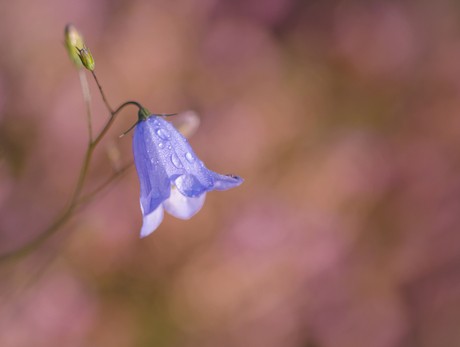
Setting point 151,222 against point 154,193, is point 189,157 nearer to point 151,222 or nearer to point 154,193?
point 154,193

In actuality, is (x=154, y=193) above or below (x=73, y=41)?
below

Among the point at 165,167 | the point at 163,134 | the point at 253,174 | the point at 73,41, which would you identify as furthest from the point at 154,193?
the point at 253,174

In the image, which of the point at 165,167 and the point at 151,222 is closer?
the point at 151,222

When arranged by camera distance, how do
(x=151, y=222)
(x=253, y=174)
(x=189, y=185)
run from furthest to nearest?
1. (x=253, y=174)
2. (x=189, y=185)
3. (x=151, y=222)

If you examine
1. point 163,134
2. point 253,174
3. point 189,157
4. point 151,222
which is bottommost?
point 253,174

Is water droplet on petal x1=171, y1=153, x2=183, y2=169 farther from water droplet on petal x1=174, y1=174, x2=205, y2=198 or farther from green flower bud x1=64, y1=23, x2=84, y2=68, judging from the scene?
green flower bud x1=64, y1=23, x2=84, y2=68

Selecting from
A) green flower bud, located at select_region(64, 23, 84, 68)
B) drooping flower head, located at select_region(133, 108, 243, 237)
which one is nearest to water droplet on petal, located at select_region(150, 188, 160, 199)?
drooping flower head, located at select_region(133, 108, 243, 237)

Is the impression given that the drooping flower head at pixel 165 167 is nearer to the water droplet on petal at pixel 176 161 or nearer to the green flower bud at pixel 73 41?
the water droplet on petal at pixel 176 161

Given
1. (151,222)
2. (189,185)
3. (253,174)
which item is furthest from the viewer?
(253,174)
